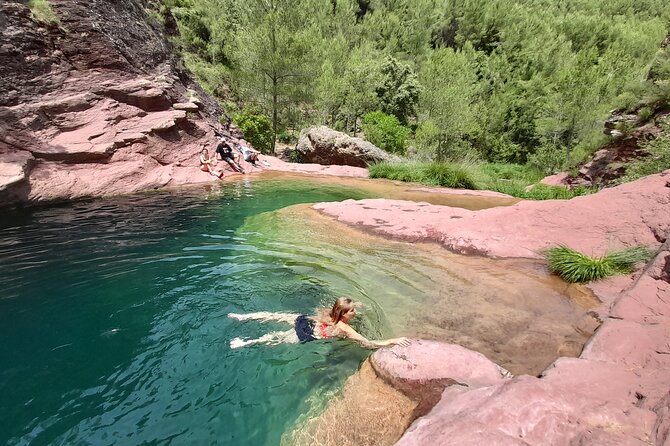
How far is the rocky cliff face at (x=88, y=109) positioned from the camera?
38.1 feet

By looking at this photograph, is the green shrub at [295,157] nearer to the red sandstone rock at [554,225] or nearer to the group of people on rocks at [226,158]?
the group of people on rocks at [226,158]

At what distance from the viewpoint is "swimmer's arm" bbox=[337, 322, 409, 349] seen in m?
4.24

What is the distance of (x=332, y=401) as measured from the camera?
11.8 ft

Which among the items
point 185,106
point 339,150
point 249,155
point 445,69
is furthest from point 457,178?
point 445,69

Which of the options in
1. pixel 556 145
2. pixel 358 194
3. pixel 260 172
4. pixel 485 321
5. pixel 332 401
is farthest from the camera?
pixel 556 145

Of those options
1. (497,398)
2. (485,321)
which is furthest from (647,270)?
(497,398)

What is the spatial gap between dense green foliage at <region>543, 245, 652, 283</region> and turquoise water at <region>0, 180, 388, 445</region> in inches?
140

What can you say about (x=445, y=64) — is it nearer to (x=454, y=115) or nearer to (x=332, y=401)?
(x=454, y=115)

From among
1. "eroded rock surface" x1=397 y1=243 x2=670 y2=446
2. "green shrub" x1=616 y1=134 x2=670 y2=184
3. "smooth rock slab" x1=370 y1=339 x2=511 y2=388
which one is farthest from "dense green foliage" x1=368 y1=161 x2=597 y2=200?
"smooth rock slab" x1=370 y1=339 x2=511 y2=388

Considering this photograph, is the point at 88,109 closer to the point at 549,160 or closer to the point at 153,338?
the point at 153,338

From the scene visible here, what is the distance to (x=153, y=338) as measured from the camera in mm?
4488

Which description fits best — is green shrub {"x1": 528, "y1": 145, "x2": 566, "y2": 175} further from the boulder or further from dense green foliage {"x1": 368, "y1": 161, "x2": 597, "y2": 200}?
the boulder

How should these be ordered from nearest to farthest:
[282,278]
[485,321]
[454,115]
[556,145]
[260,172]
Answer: [485,321] → [282,278] → [260,172] → [454,115] → [556,145]

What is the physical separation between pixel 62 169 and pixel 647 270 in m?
15.7
